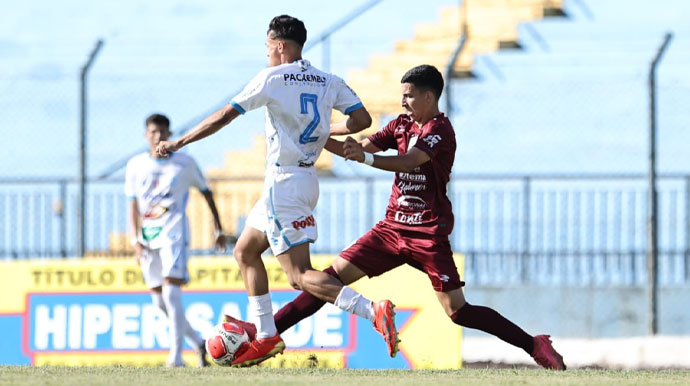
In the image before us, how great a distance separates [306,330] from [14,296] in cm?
251

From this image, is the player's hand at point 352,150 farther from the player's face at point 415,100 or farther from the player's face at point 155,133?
the player's face at point 155,133

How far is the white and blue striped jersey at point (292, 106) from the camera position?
7.60 m

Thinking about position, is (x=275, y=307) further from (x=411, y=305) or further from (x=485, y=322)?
(x=485, y=322)

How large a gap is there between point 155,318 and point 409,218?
395 centimetres

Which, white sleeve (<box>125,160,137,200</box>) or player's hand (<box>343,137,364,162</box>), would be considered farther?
white sleeve (<box>125,160,137,200</box>)

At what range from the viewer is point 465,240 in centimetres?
1384

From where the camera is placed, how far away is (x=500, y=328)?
26.7ft

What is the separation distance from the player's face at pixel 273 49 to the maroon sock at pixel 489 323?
1770 millimetres

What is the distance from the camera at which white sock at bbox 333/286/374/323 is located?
7.67 meters

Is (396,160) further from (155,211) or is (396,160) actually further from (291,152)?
(155,211)

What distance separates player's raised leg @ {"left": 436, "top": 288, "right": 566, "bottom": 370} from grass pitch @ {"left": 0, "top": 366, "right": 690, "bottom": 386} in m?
0.11

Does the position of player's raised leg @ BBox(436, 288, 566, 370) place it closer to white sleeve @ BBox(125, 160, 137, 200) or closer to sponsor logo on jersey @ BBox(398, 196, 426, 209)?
sponsor logo on jersey @ BBox(398, 196, 426, 209)

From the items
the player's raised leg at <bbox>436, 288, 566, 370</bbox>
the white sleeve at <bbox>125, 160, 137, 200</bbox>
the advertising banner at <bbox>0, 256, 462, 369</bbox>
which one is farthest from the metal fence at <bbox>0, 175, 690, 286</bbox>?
the player's raised leg at <bbox>436, 288, 566, 370</bbox>

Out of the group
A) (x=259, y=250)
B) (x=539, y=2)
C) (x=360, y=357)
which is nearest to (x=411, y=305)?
(x=360, y=357)
